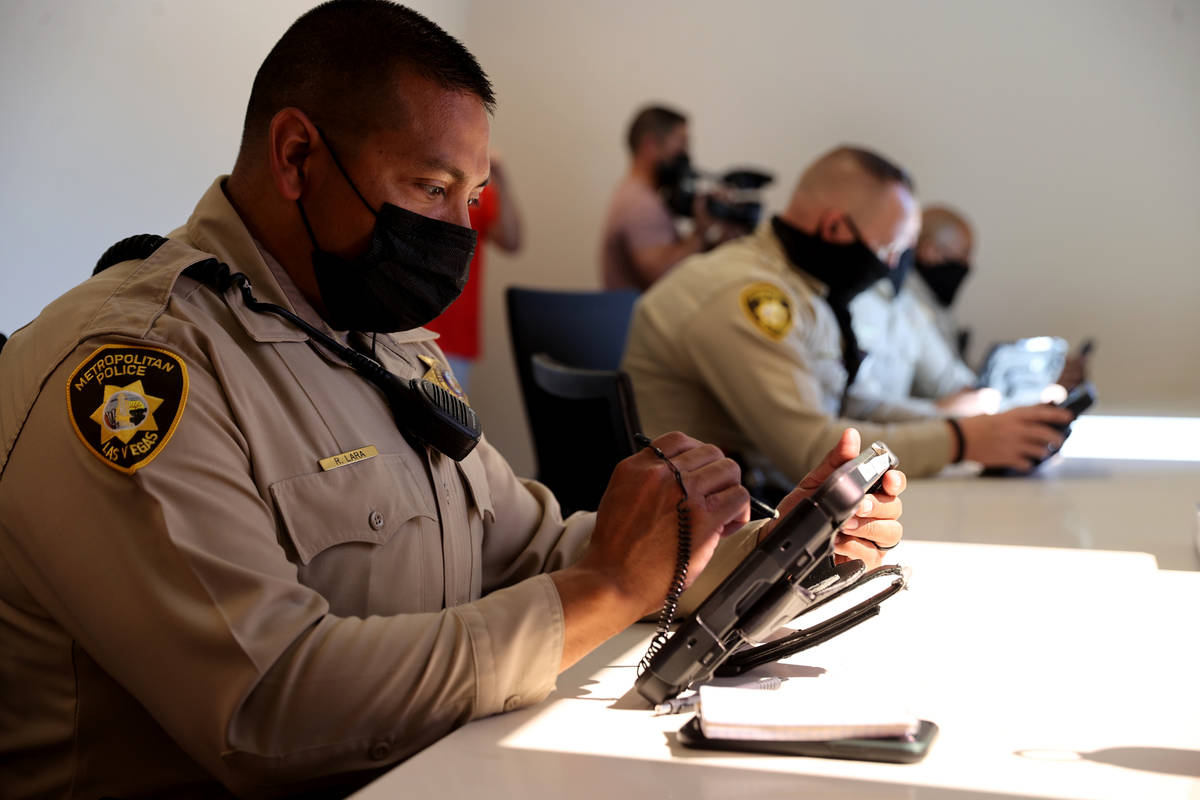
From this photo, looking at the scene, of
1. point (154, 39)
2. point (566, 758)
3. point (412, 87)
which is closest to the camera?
point (566, 758)

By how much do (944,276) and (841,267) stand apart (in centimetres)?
229

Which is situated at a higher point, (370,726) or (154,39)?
(154,39)

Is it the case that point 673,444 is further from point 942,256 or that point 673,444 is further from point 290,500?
point 942,256

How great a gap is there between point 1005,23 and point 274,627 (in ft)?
16.7

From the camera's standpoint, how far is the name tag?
1025 mm

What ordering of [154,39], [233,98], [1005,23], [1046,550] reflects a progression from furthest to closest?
1. [1005,23]
2. [233,98]
3. [154,39]
4. [1046,550]

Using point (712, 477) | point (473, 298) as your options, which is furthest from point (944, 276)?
point (712, 477)

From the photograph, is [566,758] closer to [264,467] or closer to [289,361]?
[264,467]

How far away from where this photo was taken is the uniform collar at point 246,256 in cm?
109

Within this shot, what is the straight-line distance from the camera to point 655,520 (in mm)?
998

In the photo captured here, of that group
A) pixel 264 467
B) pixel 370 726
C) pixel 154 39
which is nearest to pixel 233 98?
pixel 154 39

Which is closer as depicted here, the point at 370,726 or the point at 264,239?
the point at 370,726

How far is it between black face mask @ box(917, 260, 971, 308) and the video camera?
0.85 meters

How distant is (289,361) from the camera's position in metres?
1.06
